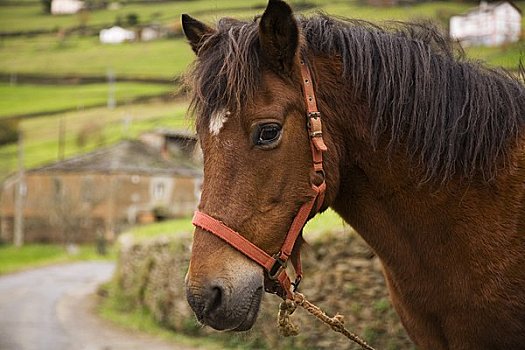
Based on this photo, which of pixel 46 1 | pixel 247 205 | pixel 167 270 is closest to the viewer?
pixel 247 205

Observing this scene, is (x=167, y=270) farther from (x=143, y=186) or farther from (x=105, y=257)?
(x=143, y=186)

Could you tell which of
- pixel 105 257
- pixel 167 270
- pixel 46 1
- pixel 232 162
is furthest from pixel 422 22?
pixel 105 257

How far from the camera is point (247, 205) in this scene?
9.55 ft

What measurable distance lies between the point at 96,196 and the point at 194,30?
46.3 meters

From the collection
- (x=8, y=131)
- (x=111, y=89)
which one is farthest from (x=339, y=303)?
(x=111, y=89)

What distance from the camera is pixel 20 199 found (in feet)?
161

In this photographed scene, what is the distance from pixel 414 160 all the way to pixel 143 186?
46.1 metres

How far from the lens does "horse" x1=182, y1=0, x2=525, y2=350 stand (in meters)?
2.94

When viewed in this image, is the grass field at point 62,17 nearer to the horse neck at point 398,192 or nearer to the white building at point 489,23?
the white building at point 489,23

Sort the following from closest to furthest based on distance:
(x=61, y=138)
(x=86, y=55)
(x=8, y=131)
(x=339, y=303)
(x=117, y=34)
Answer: (x=339, y=303), (x=117, y=34), (x=86, y=55), (x=8, y=131), (x=61, y=138)

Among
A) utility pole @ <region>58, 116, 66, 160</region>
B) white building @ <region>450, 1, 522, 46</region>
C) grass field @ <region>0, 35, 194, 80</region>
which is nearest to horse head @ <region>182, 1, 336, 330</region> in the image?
white building @ <region>450, 1, 522, 46</region>

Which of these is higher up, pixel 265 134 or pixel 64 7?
pixel 265 134

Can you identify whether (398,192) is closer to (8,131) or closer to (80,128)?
(8,131)

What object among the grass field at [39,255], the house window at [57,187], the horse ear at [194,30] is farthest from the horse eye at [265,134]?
the house window at [57,187]
